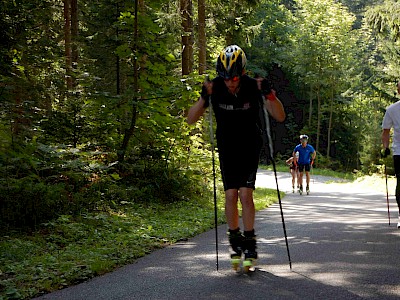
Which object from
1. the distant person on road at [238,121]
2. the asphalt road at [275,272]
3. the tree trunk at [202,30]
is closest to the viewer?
the asphalt road at [275,272]

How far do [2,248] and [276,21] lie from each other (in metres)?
52.0

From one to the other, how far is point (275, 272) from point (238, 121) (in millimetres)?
1587

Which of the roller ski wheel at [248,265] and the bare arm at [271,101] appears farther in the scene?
the roller ski wheel at [248,265]

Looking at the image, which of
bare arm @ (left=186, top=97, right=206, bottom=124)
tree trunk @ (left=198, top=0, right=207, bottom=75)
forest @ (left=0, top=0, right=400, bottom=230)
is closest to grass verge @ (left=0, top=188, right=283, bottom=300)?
forest @ (left=0, top=0, right=400, bottom=230)

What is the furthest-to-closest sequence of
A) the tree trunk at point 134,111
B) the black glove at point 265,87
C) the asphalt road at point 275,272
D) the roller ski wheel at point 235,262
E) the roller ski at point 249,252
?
the tree trunk at point 134,111 → the roller ski wheel at point 235,262 → the roller ski at point 249,252 → the black glove at point 265,87 → the asphalt road at point 275,272

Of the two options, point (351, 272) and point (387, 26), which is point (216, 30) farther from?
point (351, 272)

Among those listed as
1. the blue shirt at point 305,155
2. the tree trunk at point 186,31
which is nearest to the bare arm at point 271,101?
the tree trunk at point 186,31

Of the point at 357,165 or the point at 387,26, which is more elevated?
the point at 387,26

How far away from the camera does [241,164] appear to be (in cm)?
564

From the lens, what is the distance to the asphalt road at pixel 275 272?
4812 mm

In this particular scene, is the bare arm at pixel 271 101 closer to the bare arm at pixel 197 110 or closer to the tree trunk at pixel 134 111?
the bare arm at pixel 197 110

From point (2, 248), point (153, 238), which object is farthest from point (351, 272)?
point (2, 248)

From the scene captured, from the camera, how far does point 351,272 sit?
17.8ft

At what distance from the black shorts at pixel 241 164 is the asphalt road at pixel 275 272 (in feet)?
3.08
